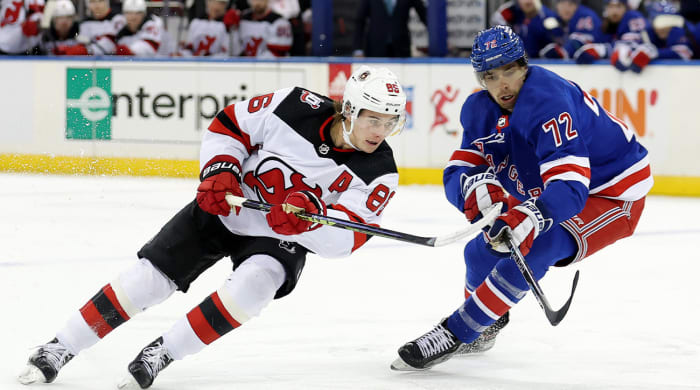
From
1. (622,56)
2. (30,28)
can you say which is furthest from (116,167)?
(622,56)

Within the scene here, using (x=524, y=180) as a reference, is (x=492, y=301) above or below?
below

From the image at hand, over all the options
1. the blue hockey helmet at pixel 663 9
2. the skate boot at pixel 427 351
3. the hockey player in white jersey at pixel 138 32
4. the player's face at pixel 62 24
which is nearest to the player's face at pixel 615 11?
the blue hockey helmet at pixel 663 9

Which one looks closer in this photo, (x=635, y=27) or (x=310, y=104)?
(x=310, y=104)

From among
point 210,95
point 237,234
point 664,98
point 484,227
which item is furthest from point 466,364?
point 210,95

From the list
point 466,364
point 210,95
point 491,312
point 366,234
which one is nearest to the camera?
point 366,234

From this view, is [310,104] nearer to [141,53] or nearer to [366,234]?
[366,234]

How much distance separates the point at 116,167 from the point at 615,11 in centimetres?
381

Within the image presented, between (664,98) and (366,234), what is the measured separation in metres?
4.83

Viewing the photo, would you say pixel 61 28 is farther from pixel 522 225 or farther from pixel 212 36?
pixel 522 225

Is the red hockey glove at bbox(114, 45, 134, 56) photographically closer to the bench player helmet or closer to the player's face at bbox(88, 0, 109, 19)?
the player's face at bbox(88, 0, 109, 19)

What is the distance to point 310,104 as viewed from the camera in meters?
2.91

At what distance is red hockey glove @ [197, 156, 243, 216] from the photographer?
2.69 meters

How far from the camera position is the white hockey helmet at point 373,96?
2709 mm

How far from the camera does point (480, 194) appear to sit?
295 centimetres
